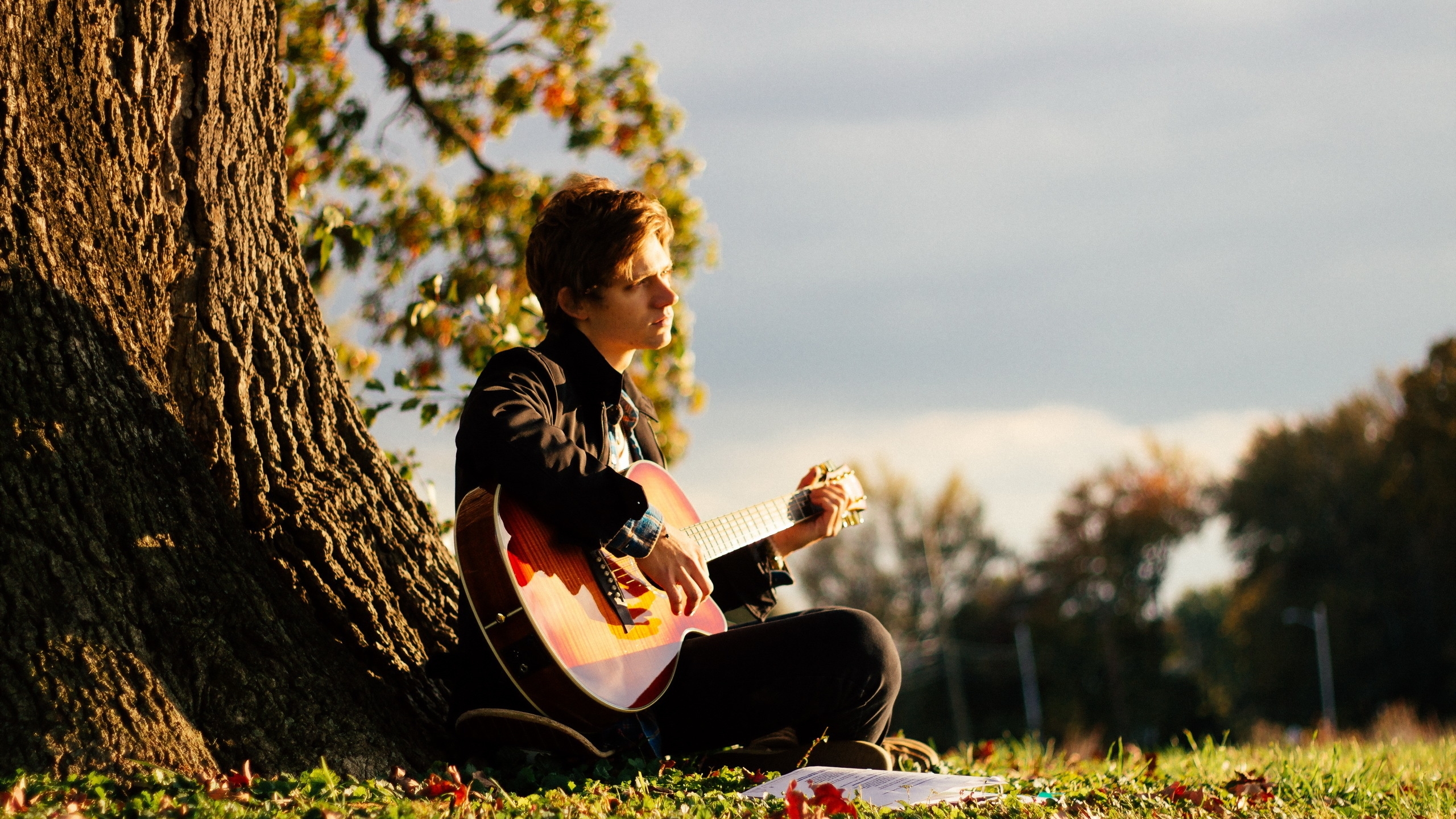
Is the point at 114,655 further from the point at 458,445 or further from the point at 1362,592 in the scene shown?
the point at 1362,592

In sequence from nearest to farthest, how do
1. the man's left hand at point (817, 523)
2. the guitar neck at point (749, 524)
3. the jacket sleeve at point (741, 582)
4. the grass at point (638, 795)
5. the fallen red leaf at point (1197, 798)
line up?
1. the grass at point (638, 795)
2. the fallen red leaf at point (1197, 798)
3. the guitar neck at point (749, 524)
4. the jacket sleeve at point (741, 582)
5. the man's left hand at point (817, 523)

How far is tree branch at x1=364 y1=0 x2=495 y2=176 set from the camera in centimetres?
934

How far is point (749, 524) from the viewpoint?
13.2 feet

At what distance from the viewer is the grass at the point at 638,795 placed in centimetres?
261

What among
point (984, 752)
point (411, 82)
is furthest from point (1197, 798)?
point (411, 82)

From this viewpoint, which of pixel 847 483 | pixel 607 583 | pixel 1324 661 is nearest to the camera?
pixel 607 583

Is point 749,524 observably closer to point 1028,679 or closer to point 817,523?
point 817,523

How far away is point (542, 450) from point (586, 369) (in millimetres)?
596

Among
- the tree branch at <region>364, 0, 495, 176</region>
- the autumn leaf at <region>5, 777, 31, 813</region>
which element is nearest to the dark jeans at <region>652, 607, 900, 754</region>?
the autumn leaf at <region>5, 777, 31, 813</region>

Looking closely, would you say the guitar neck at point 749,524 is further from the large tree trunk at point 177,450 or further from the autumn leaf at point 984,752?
the autumn leaf at point 984,752

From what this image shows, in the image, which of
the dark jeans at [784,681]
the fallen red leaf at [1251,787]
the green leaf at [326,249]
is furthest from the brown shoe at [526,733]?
the green leaf at [326,249]

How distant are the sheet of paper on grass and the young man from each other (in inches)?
9.3

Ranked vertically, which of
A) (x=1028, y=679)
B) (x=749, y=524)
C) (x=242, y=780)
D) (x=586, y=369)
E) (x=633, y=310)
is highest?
(x=633, y=310)

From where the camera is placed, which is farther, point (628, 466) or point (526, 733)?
point (628, 466)
